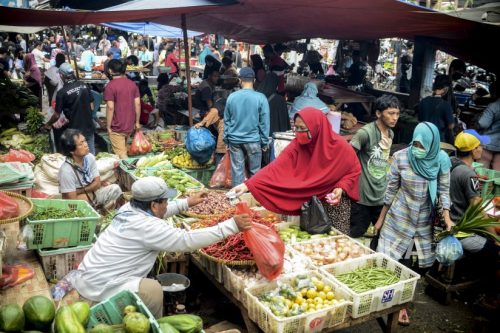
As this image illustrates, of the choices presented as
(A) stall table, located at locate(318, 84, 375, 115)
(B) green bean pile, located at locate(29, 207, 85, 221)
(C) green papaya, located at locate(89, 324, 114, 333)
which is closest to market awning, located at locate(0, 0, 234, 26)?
(B) green bean pile, located at locate(29, 207, 85, 221)

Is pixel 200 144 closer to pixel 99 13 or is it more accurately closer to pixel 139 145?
pixel 139 145

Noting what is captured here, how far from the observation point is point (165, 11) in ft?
20.7

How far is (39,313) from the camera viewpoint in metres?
2.40

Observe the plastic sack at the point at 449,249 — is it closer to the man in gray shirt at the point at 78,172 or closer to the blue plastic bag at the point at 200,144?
the man in gray shirt at the point at 78,172

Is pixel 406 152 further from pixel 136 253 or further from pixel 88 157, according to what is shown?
pixel 88 157

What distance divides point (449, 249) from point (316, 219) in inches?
49.1

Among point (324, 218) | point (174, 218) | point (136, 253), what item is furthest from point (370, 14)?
point (136, 253)

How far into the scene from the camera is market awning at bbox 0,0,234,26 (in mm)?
5895

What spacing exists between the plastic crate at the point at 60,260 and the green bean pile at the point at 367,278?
239 cm

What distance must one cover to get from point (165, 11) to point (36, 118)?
418 cm

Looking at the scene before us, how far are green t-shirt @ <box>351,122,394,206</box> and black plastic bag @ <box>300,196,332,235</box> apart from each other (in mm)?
754

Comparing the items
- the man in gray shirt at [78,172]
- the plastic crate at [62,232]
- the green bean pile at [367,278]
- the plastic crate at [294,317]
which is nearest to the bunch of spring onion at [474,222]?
the green bean pile at [367,278]

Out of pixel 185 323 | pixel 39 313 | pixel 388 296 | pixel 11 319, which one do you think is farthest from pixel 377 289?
pixel 11 319

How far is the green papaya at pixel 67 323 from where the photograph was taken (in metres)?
2.28
